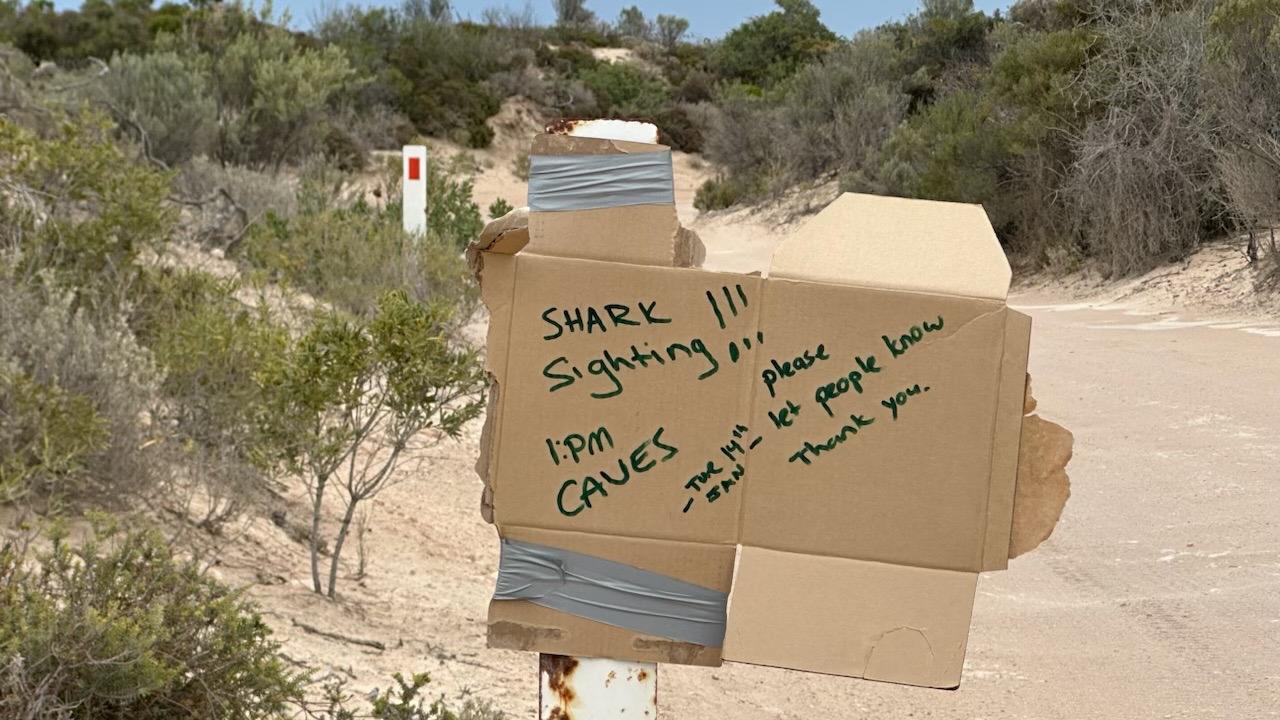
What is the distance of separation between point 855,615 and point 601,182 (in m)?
0.58

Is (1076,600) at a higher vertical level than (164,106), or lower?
lower

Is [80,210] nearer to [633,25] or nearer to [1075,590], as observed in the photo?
[1075,590]

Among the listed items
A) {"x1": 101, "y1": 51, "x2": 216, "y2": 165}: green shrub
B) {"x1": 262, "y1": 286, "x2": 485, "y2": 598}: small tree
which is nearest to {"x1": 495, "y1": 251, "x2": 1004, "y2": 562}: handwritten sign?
{"x1": 262, "y1": 286, "x2": 485, "y2": 598}: small tree

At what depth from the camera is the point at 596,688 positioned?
1632 millimetres

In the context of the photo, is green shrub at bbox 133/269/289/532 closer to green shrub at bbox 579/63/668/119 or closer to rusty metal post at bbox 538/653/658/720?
rusty metal post at bbox 538/653/658/720

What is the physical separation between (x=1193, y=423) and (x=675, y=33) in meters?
47.7

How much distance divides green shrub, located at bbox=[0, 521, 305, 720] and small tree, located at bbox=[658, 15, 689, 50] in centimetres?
5081

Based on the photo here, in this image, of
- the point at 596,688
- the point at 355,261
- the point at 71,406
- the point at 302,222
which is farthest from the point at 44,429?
the point at 302,222

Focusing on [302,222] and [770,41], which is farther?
[770,41]

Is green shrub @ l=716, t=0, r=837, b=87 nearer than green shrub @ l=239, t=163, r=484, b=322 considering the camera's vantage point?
No

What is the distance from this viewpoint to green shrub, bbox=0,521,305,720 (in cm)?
256

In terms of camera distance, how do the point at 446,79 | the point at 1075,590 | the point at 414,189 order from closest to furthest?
the point at 1075,590, the point at 414,189, the point at 446,79

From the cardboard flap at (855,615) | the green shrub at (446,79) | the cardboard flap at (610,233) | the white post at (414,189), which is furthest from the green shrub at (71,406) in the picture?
the green shrub at (446,79)

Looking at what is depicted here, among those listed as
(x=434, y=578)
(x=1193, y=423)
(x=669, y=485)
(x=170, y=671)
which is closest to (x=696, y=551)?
(x=669, y=485)
